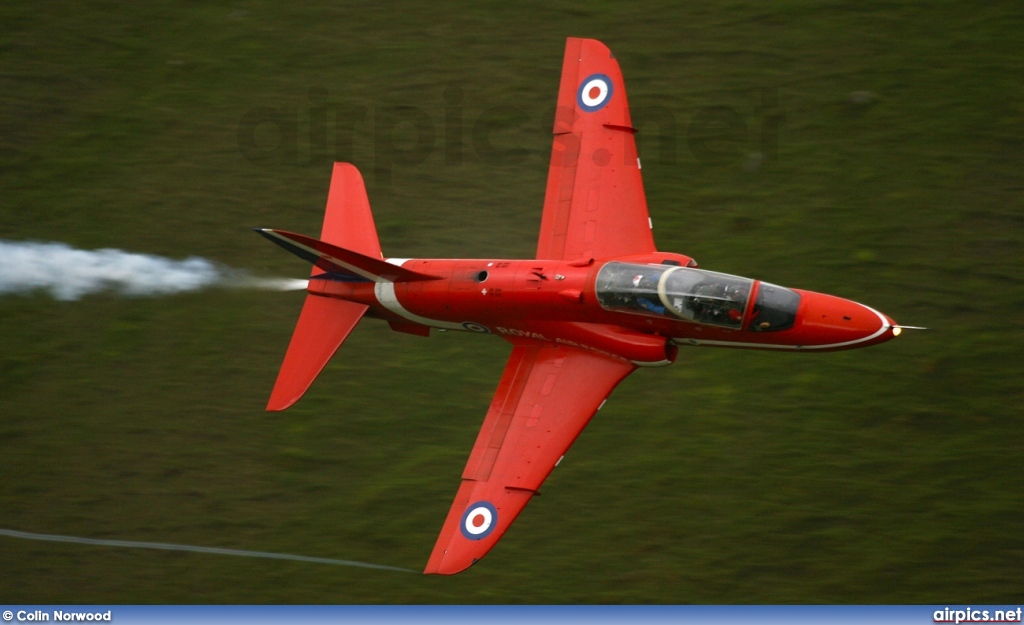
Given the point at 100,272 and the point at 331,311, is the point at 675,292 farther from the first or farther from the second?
the point at 100,272

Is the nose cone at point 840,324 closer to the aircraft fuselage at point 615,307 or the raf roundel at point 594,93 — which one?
the aircraft fuselage at point 615,307

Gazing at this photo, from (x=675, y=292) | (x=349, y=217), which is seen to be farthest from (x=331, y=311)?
(x=675, y=292)

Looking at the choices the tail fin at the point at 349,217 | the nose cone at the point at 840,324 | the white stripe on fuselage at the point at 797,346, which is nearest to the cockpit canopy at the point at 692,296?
the nose cone at the point at 840,324

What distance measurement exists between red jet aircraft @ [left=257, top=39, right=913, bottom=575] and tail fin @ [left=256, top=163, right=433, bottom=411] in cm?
2

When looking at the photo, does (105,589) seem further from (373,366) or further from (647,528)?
(647,528)

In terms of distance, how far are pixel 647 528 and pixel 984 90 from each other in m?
8.96

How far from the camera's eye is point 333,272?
46.1 ft

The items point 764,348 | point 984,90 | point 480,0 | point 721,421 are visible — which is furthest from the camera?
point 480,0

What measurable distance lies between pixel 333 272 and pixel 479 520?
12.7 ft

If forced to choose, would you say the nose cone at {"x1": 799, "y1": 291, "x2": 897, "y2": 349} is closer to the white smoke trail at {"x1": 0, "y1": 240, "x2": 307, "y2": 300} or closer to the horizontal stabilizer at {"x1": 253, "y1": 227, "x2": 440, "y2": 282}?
the horizontal stabilizer at {"x1": 253, "y1": 227, "x2": 440, "y2": 282}

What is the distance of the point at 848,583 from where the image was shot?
13.9m

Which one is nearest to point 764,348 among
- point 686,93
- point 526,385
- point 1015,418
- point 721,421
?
point 721,421

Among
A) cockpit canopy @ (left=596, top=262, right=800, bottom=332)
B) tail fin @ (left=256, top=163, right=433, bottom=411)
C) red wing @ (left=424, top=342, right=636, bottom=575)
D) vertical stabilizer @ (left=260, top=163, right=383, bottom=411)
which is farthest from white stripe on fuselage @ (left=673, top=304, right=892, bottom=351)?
vertical stabilizer @ (left=260, top=163, right=383, bottom=411)

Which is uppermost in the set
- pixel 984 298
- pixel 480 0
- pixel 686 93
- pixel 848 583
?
pixel 480 0
